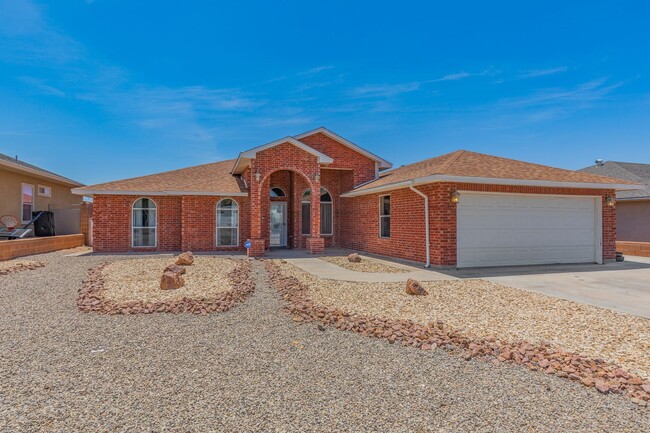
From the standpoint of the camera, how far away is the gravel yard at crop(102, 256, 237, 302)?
21.4ft

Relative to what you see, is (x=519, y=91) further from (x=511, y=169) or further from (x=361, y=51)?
(x=361, y=51)

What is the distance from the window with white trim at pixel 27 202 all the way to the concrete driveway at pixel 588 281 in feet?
62.1

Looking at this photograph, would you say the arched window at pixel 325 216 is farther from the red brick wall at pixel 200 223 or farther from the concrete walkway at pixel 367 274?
the concrete walkway at pixel 367 274

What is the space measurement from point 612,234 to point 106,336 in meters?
15.2

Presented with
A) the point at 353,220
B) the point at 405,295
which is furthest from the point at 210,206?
the point at 405,295

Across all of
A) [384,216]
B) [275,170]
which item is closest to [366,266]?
[384,216]

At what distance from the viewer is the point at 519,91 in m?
15.7

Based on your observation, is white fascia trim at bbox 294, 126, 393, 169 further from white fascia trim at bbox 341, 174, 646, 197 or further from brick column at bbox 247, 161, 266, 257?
white fascia trim at bbox 341, 174, 646, 197

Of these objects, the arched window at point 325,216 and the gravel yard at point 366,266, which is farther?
the arched window at point 325,216

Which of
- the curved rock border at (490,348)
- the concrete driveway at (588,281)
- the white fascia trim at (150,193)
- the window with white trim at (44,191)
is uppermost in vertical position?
the window with white trim at (44,191)

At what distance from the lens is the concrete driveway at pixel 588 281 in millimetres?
6402

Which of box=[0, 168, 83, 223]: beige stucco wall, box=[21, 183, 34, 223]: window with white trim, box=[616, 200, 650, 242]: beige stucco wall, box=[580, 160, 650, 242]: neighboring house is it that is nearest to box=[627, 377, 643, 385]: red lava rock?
box=[580, 160, 650, 242]: neighboring house

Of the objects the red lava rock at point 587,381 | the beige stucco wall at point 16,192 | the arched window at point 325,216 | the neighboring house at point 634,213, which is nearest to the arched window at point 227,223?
the arched window at point 325,216

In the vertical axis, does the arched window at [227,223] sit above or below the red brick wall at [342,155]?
below
